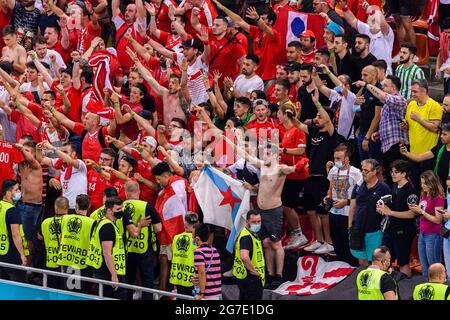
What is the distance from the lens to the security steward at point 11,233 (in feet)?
62.1

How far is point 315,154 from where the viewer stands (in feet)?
64.1

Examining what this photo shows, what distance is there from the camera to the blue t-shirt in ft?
60.0

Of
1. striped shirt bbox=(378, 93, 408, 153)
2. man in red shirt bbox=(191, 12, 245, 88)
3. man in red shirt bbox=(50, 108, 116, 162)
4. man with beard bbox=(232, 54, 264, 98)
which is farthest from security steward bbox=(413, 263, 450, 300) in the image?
man in red shirt bbox=(191, 12, 245, 88)

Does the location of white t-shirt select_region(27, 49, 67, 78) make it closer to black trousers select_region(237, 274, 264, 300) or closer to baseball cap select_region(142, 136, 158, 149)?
baseball cap select_region(142, 136, 158, 149)

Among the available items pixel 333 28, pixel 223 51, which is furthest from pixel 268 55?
pixel 333 28

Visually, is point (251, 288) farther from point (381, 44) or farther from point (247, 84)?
point (381, 44)

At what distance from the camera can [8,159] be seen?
67.3ft

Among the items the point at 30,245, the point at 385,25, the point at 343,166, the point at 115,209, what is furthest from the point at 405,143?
the point at 30,245

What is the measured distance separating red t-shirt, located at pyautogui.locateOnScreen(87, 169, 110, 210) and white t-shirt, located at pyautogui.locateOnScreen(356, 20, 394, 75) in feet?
13.9

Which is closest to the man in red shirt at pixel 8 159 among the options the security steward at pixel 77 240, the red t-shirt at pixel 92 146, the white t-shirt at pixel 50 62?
the red t-shirt at pixel 92 146

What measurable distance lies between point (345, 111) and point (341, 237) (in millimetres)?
1796

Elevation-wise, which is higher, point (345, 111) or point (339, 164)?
point (345, 111)

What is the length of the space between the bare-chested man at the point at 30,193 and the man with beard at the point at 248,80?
10.0 feet

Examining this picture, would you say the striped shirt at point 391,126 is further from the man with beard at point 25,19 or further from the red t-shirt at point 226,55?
the man with beard at point 25,19
